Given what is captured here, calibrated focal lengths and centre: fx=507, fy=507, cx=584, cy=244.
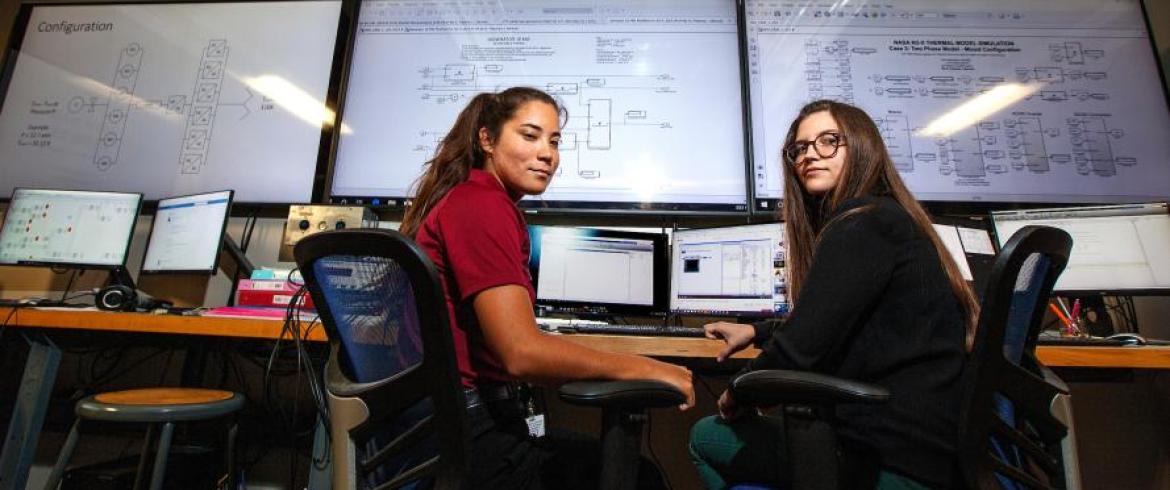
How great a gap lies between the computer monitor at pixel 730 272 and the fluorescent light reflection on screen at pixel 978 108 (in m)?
0.95

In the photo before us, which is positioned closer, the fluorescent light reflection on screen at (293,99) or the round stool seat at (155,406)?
the round stool seat at (155,406)

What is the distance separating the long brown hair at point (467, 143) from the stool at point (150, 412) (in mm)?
836

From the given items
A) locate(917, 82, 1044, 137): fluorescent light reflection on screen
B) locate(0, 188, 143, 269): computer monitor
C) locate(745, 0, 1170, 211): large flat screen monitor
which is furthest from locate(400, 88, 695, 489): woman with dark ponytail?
locate(917, 82, 1044, 137): fluorescent light reflection on screen

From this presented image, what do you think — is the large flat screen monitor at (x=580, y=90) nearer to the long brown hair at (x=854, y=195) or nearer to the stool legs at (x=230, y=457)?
the long brown hair at (x=854, y=195)

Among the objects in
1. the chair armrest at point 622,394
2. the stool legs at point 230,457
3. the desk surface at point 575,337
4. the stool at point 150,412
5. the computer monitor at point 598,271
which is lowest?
the stool legs at point 230,457

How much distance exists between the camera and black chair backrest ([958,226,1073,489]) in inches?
25.7

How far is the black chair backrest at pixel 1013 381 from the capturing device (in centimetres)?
65

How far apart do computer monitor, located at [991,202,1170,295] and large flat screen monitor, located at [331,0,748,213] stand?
1.08 meters

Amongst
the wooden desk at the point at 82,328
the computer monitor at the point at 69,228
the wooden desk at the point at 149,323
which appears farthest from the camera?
the computer monitor at the point at 69,228

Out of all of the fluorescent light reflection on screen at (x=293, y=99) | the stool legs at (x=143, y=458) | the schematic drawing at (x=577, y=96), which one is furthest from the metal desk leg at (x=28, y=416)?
the schematic drawing at (x=577, y=96)

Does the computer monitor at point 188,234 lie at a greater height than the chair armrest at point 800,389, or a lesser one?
greater

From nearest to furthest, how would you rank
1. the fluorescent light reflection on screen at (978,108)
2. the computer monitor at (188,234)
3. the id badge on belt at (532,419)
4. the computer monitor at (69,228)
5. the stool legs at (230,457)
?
the id badge on belt at (532,419), the stool legs at (230,457), the computer monitor at (188,234), the computer monitor at (69,228), the fluorescent light reflection on screen at (978,108)

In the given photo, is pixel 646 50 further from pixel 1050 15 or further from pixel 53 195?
pixel 53 195

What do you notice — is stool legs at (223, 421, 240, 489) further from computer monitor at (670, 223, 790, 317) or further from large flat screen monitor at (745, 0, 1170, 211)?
large flat screen monitor at (745, 0, 1170, 211)
